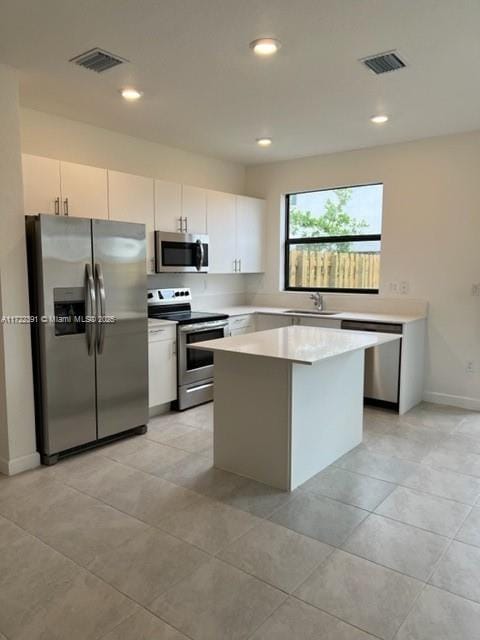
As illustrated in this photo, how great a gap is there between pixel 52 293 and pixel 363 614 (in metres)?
2.60

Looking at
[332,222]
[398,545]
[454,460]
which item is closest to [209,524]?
[398,545]

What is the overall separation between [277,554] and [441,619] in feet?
2.48

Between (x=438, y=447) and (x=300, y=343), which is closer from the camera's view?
(x=300, y=343)

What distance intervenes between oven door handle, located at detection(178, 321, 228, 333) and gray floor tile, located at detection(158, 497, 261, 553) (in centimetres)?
195

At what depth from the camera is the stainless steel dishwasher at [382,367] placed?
446cm

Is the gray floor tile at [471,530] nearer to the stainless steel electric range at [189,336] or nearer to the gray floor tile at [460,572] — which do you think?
the gray floor tile at [460,572]

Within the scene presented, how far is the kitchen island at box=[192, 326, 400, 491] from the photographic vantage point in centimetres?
293

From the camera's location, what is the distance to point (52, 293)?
10.6ft

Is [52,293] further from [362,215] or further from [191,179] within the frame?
[362,215]

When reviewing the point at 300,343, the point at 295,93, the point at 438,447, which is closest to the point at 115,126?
the point at 295,93

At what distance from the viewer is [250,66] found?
9.66 feet

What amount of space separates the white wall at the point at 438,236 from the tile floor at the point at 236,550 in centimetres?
Result: 136

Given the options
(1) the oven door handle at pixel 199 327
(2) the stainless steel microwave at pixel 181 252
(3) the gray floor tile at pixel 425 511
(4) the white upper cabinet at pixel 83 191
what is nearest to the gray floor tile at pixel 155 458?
(1) the oven door handle at pixel 199 327

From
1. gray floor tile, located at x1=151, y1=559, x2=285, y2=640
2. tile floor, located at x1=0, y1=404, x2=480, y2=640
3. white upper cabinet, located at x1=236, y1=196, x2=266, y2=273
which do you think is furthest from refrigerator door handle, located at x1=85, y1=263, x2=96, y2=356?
white upper cabinet, located at x1=236, y1=196, x2=266, y2=273
